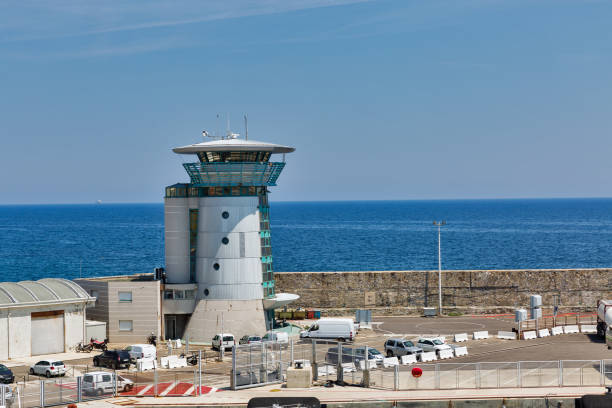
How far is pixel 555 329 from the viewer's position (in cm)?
6662

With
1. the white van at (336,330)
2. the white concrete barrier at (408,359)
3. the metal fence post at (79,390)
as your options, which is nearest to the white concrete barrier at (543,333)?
A: the white van at (336,330)

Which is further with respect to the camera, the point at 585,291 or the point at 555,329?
the point at 585,291

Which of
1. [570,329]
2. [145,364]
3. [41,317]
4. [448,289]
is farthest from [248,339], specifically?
[570,329]

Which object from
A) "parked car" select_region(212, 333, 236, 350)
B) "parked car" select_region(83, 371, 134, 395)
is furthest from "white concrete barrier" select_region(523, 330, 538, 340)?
"parked car" select_region(83, 371, 134, 395)

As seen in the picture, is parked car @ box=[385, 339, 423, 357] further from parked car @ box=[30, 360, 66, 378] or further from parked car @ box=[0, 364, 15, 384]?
parked car @ box=[0, 364, 15, 384]

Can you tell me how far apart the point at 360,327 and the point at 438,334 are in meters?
6.70

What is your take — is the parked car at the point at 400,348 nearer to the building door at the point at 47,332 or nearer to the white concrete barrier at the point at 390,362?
the white concrete barrier at the point at 390,362

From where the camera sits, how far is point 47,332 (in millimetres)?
62438

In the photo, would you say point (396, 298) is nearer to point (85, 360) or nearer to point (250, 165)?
point (250, 165)

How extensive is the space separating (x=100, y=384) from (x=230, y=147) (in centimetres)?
2716

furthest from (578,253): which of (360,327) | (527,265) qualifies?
(360,327)

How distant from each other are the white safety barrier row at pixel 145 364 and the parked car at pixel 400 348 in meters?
15.4

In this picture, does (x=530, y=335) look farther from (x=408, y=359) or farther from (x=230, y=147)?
(x=230, y=147)

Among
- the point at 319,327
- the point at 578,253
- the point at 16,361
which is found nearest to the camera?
the point at 16,361
